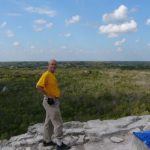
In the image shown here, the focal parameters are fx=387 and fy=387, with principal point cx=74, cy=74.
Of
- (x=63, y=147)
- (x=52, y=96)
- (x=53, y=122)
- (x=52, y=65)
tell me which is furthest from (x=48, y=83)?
(x=63, y=147)

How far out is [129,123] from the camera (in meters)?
10.3

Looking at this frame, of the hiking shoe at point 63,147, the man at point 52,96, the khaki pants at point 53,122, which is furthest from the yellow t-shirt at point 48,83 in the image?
Result: the hiking shoe at point 63,147

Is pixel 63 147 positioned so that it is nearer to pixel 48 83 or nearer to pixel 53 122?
pixel 53 122

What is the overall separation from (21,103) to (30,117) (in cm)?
493

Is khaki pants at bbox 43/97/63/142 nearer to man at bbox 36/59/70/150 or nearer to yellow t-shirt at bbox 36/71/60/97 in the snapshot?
man at bbox 36/59/70/150

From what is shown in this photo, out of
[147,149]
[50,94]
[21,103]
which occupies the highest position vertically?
[50,94]

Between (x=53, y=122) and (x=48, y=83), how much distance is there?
0.84m

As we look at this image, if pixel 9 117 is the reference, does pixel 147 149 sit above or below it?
above

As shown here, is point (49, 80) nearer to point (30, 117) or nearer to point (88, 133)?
point (88, 133)

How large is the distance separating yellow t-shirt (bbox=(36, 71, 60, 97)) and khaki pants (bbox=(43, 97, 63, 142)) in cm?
19

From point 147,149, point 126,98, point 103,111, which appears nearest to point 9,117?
point 103,111

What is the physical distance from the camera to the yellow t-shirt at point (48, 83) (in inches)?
319

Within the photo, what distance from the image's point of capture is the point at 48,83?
8.16 m

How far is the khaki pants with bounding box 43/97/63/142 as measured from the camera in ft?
26.9
